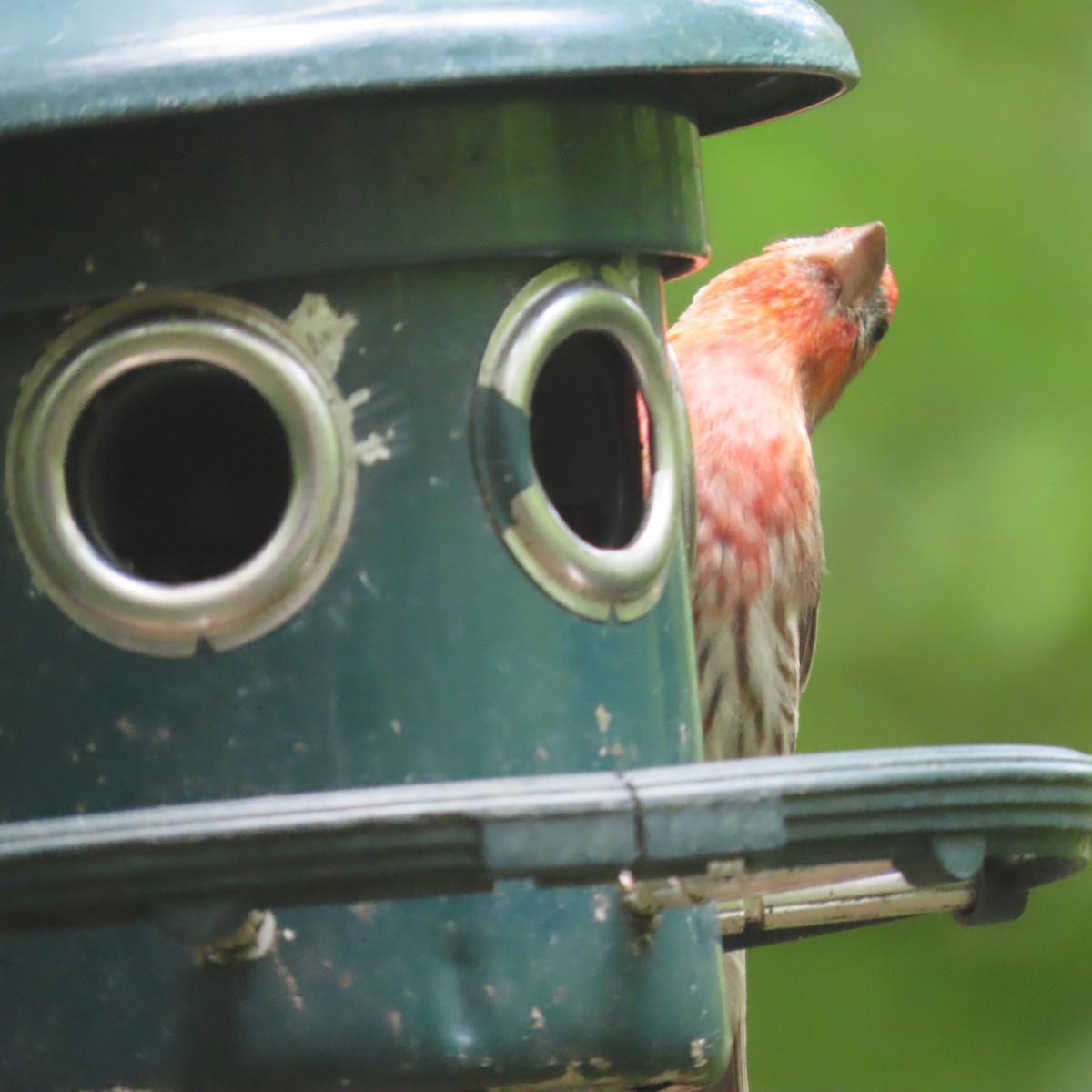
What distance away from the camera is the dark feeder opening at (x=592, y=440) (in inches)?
124

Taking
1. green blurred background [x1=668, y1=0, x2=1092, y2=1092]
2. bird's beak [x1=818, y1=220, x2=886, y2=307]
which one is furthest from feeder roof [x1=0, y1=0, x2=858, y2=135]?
green blurred background [x1=668, y1=0, x2=1092, y2=1092]

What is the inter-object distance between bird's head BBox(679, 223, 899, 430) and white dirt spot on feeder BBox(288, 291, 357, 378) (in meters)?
2.18

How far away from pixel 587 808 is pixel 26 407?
96cm

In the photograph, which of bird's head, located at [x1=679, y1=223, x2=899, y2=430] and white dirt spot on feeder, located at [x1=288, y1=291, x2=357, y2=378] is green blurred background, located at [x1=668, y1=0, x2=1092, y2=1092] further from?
white dirt spot on feeder, located at [x1=288, y1=291, x2=357, y2=378]

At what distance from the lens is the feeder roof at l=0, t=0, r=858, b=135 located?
2.44 metres

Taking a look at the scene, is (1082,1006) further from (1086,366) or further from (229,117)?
(229,117)

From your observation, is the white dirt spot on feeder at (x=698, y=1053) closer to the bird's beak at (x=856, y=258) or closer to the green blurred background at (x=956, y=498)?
the bird's beak at (x=856, y=258)

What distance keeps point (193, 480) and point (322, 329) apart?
0.29 m

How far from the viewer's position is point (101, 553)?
2.80 metres

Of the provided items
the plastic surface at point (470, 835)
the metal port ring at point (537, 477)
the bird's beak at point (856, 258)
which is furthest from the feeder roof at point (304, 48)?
the bird's beak at point (856, 258)

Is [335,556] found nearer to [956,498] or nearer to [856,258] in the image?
[856,258]

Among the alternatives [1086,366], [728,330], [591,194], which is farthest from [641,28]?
[1086,366]

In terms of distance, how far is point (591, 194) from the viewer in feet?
9.77

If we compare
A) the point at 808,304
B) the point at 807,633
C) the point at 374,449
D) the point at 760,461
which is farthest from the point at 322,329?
the point at 807,633
